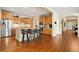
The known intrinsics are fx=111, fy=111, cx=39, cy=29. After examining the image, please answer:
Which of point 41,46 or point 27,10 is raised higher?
point 27,10

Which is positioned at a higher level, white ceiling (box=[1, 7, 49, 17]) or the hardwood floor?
white ceiling (box=[1, 7, 49, 17])

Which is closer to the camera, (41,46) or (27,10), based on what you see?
(27,10)

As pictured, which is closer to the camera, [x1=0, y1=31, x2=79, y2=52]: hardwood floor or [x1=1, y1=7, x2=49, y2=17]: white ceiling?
[x1=1, y1=7, x2=49, y2=17]: white ceiling

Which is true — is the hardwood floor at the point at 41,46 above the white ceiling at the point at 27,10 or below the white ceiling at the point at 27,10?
below

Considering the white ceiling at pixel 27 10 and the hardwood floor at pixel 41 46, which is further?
the hardwood floor at pixel 41 46
